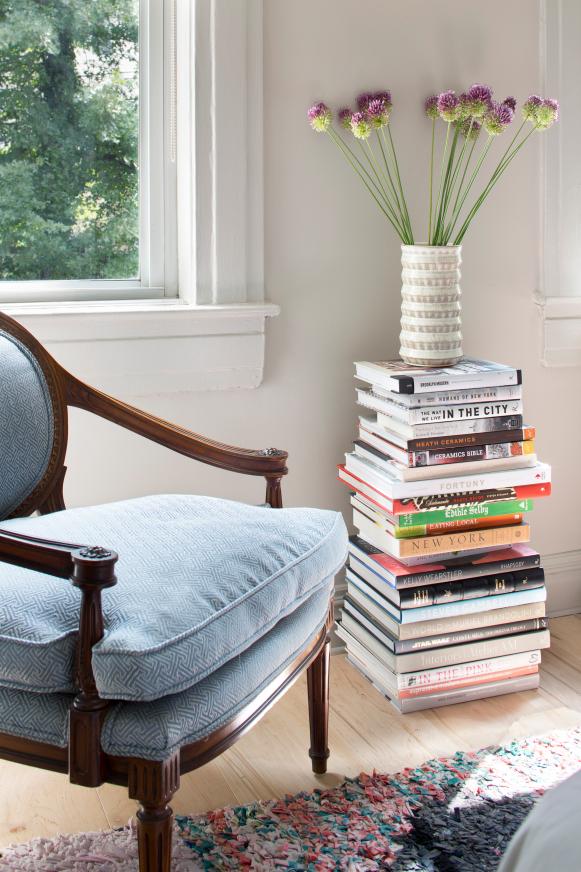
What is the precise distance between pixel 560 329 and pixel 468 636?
2.87 feet

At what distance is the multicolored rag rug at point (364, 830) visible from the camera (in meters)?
1.59

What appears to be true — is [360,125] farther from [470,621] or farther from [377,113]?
[470,621]

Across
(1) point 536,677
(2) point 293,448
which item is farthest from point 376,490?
(1) point 536,677

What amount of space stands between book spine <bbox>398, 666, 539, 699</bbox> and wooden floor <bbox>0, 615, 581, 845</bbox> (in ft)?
0.14

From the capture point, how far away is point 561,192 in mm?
2490

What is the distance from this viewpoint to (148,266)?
7.46 feet

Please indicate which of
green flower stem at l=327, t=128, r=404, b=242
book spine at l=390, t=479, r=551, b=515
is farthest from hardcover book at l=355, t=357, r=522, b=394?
green flower stem at l=327, t=128, r=404, b=242

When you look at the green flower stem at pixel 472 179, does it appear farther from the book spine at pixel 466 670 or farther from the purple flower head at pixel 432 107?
the book spine at pixel 466 670

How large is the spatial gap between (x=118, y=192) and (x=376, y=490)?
0.89 meters

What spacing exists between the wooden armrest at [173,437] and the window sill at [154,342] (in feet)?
0.87

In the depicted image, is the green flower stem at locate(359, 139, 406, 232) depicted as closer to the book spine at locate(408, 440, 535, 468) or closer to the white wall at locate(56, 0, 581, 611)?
the white wall at locate(56, 0, 581, 611)

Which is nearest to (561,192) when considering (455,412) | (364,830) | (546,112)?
(546,112)

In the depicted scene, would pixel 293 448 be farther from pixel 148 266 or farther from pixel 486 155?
pixel 486 155

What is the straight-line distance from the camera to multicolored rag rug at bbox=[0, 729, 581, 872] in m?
1.59
